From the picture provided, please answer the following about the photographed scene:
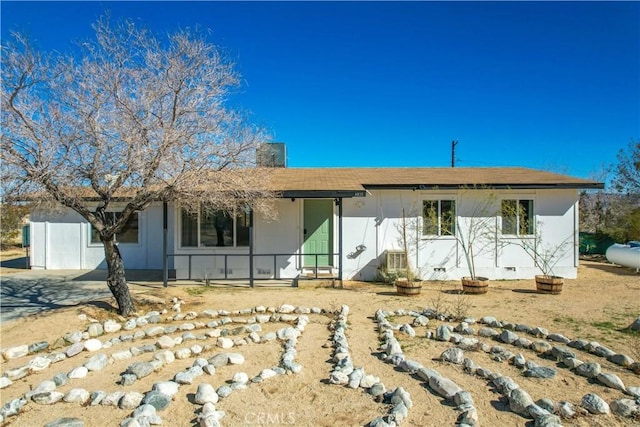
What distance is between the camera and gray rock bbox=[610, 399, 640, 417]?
337 centimetres

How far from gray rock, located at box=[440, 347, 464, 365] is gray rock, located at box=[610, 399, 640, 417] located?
4.96ft

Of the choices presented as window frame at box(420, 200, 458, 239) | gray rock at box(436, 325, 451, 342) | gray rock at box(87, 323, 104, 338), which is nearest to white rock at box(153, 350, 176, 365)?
gray rock at box(87, 323, 104, 338)

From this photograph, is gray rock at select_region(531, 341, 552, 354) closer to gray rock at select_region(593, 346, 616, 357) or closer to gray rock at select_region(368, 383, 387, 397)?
gray rock at select_region(593, 346, 616, 357)

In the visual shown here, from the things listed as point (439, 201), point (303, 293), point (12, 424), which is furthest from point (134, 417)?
point (439, 201)

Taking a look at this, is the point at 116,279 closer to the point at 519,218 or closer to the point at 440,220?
the point at 440,220

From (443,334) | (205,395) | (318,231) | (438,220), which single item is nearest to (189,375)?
Answer: (205,395)

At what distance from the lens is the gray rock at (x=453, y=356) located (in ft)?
15.1

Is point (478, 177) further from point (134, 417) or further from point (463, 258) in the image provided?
point (134, 417)

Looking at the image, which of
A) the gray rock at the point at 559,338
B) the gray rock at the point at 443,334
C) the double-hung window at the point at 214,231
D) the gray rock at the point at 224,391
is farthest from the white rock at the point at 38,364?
the gray rock at the point at 559,338

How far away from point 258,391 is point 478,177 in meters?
10.4

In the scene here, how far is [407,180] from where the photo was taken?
37.2ft

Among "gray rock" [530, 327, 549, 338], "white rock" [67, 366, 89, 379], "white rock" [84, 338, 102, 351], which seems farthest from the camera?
"gray rock" [530, 327, 549, 338]

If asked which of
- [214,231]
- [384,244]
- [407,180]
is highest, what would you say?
[407,180]

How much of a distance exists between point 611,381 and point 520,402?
134cm
